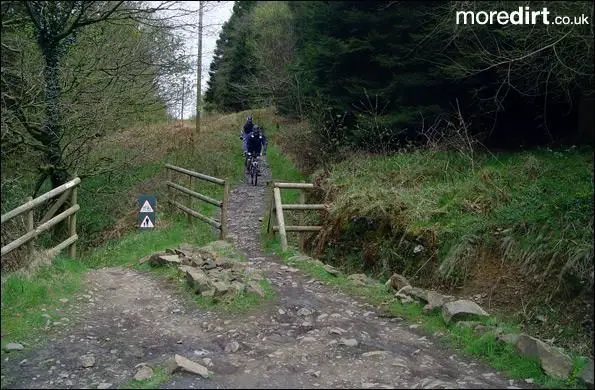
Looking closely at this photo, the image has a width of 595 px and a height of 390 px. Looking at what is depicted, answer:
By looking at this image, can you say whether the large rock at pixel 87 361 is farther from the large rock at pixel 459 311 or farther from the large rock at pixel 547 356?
the large rock at pixel 547 356

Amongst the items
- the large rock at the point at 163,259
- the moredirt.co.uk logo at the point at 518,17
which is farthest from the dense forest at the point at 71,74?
the moredirt.co.uk logo at the point at 518,17

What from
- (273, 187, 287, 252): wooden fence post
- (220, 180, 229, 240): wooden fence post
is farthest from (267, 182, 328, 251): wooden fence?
(220, 180, 229, 240): wooden fence post

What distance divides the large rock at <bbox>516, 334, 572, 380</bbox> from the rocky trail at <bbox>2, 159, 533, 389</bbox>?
292 mm

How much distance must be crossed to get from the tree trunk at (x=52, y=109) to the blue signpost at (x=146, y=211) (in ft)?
7.09

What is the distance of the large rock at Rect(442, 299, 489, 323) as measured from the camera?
20.5ft

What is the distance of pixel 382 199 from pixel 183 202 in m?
5.41

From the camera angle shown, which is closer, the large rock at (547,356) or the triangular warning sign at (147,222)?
the large rock at (547,356)

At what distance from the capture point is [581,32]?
27.7 feet

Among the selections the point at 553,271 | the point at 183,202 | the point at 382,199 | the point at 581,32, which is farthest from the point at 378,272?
the point at 183,202

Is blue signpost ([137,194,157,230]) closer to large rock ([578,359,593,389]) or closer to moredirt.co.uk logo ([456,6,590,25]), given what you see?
moredirt.co.uk logo ([456,6,590,25])

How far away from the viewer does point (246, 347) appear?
559 centimetres

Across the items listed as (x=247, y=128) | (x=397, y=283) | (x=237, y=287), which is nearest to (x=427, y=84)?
(x=247, y=128)

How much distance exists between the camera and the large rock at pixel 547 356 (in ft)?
16.1

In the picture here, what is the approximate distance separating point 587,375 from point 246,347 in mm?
3063
